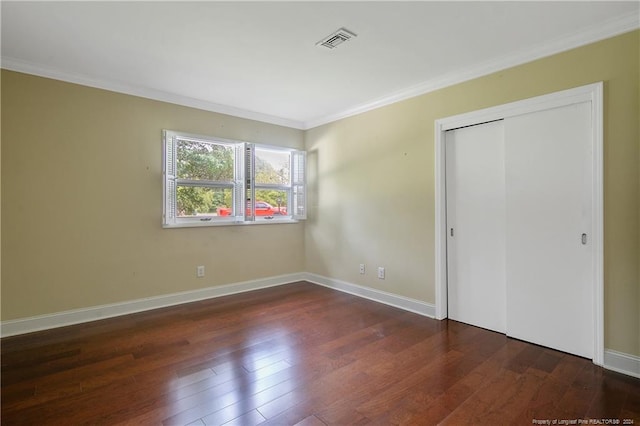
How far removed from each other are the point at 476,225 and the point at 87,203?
4.11m

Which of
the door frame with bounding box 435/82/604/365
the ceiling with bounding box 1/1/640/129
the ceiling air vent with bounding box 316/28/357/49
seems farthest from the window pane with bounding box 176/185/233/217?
the door frame with bounding box 435/82/604/365

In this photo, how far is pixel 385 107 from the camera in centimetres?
396

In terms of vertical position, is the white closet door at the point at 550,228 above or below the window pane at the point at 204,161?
below

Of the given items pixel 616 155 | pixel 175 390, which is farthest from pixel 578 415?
pixel 175 390

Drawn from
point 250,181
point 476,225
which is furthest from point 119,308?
point 476,225

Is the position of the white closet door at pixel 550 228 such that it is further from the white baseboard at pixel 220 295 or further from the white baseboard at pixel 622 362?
the white baseboard at pixel 220 295

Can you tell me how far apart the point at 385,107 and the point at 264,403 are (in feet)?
11.3

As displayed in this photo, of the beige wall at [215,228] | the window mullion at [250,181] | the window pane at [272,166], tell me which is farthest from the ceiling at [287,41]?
the window pane at [272,166]

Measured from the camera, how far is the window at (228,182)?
12.7 ft

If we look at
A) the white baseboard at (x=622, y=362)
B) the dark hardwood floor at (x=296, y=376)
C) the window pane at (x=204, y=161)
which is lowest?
the dark hardwood floor at (x=296, y=376)

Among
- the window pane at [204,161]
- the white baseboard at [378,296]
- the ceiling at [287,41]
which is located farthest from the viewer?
the window pane at [204,161]

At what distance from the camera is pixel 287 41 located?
2.59 meters

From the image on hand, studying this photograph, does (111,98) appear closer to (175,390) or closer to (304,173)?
(304,173)

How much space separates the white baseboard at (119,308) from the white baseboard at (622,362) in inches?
149
